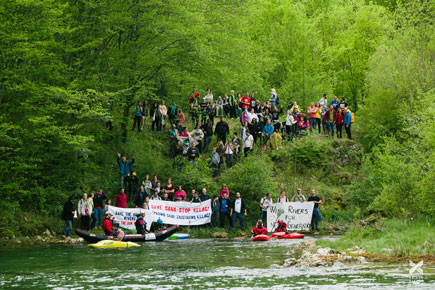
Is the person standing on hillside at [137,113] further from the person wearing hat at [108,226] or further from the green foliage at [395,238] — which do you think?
the green foliage at [395,238]

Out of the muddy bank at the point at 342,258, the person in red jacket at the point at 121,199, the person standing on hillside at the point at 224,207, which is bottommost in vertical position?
the muddy bank at the point at 342,258

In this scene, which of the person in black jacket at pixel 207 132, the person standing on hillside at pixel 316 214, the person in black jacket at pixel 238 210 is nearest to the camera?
the person standing on hillside at pixel 316 214

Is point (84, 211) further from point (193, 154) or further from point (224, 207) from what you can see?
point (193, 154)

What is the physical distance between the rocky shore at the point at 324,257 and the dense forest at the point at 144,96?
4.13 metres

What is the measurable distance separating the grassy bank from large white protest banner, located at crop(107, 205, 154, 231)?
35.4 feet

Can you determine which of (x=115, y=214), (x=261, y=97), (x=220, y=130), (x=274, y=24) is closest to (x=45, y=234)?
(x=115, y=214)

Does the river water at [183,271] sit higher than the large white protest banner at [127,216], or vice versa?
the large white protest banner at [127,216]

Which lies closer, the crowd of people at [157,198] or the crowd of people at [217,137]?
the crowd of people at [157,198]

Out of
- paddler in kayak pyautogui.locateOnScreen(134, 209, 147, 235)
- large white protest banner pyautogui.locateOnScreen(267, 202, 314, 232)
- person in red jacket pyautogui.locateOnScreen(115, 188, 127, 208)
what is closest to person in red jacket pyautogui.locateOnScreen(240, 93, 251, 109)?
large white protest banner pyautogui.locateOnScreen(267, 202, 314, 232)

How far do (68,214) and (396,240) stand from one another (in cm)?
1603

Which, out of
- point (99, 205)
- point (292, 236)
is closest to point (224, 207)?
point (292, 236)

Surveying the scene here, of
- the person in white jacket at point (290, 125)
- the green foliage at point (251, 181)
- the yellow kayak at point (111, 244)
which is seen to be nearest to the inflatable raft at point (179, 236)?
the yellow kayak at point (111, 244)

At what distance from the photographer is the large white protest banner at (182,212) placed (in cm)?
3234

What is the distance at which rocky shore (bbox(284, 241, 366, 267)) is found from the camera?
19734 millimetres
